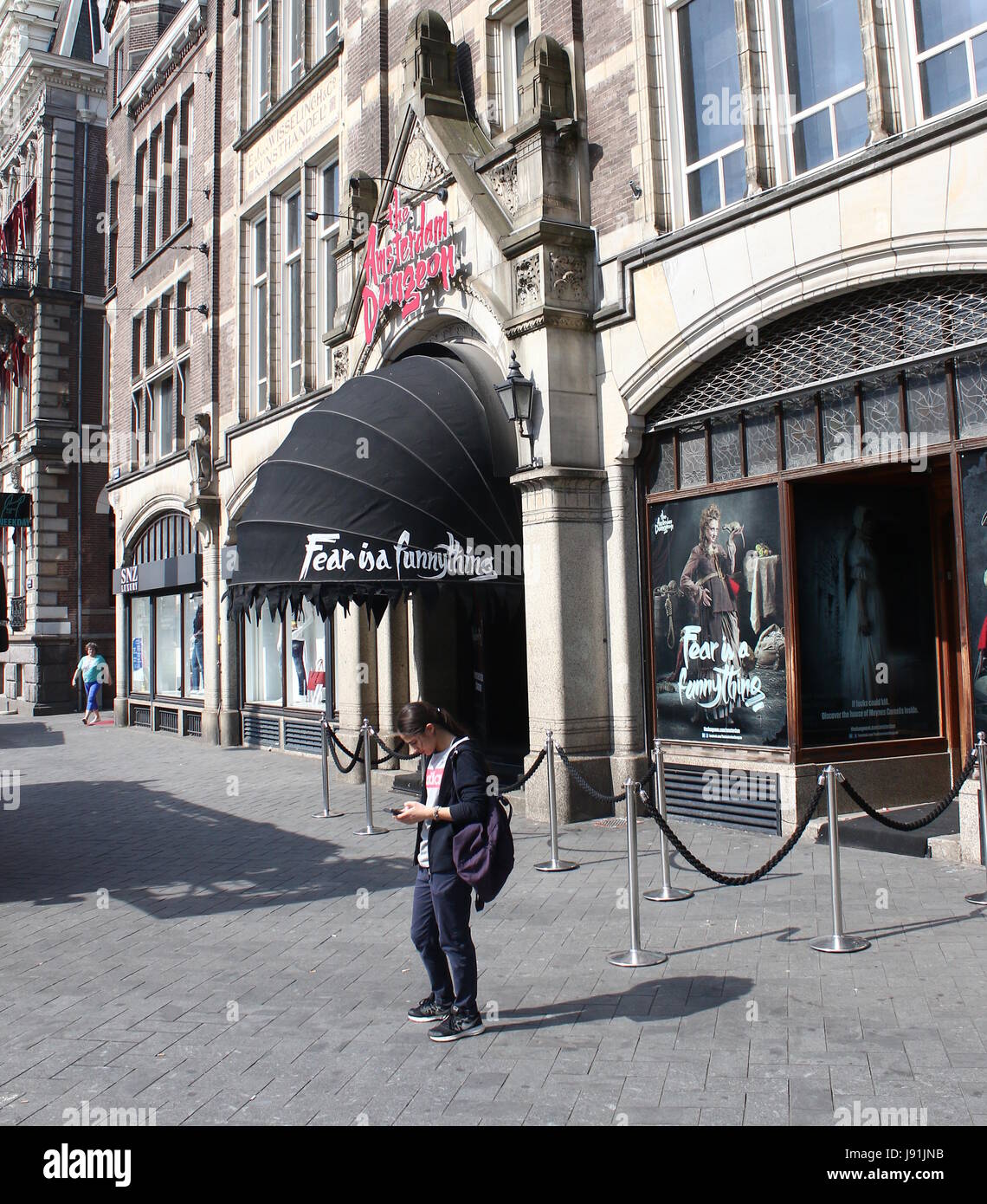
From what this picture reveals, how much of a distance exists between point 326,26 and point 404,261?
670 cm

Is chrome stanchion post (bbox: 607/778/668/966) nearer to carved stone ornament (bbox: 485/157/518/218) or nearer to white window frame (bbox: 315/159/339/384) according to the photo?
carved stone ornament (bbox: 485/157/518/218)

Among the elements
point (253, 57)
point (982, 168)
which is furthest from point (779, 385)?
point (253, 57)

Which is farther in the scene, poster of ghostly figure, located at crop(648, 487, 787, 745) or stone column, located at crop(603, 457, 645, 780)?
stone column, located at crop(603, 457, 645, 780)

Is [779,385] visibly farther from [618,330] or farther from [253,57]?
[253,57]

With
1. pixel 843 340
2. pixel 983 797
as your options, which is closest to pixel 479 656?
pixel 843 340

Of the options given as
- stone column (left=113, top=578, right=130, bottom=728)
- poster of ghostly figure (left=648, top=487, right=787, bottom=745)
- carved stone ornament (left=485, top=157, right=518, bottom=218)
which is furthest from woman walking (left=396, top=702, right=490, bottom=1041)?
stone column (left=113, top=578, right=130, bottom=728)

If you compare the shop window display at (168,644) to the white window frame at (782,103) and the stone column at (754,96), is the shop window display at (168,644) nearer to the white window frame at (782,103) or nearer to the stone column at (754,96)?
the stone column at (754,96)

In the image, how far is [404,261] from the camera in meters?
14.0

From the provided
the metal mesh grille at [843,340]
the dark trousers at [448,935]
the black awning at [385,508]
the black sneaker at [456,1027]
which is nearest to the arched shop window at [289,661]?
the black awning at [385,508]

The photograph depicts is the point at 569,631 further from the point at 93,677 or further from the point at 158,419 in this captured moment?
the point at 93,677

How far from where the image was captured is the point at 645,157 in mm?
11062

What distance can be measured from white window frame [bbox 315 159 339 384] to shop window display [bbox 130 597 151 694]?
1054 centimetres

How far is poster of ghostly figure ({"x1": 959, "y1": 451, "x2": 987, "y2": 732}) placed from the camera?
8492 mm
